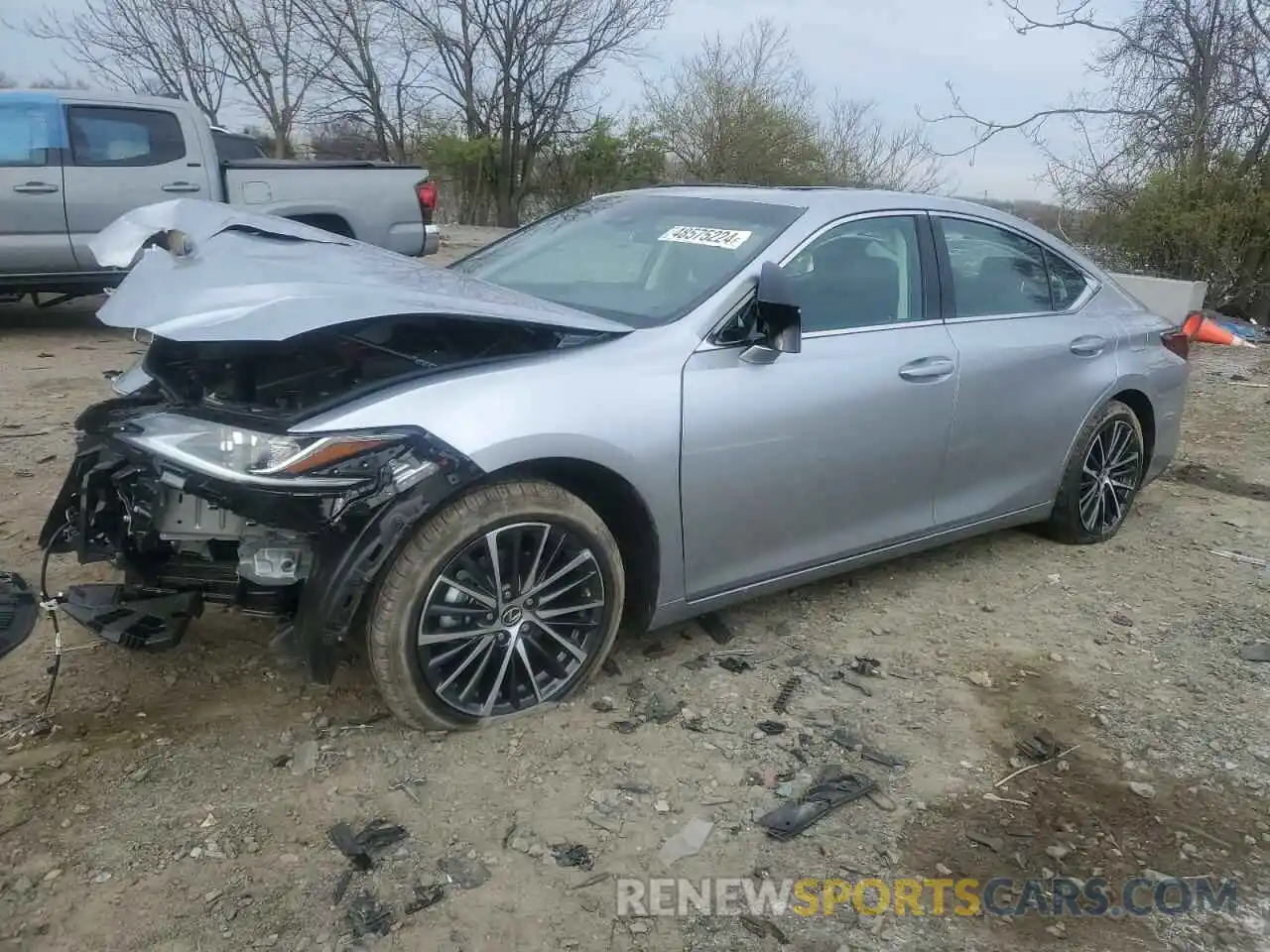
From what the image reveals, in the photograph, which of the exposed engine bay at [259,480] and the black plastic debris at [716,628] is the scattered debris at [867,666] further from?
the exposed engine bay at [259,480]

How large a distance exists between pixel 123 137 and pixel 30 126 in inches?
26.3

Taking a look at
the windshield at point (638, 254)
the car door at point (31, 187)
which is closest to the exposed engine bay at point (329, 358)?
the windshield at point (638, 254)

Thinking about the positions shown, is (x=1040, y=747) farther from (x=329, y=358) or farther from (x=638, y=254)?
(x=329, y=358)

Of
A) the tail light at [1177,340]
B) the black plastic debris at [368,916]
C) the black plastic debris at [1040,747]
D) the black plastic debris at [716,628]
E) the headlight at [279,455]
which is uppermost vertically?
the tail light at [1177,340]

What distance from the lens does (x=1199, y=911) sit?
253 centimetres

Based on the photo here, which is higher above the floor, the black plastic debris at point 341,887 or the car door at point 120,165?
the car door at point 120,165

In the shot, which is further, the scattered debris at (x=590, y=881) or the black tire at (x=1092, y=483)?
the black tire at (x=1092, y=483)

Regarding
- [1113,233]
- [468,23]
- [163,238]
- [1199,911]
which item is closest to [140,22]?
[468,23]

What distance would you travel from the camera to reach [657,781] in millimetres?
2889

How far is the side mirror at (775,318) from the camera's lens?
127 inches

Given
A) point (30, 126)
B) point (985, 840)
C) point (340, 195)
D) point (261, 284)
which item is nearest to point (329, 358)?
point (261, 284)

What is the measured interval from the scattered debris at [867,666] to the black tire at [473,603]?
952 mm

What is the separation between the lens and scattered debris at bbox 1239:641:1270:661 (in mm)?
3896

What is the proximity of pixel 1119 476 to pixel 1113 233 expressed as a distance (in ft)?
32.8
